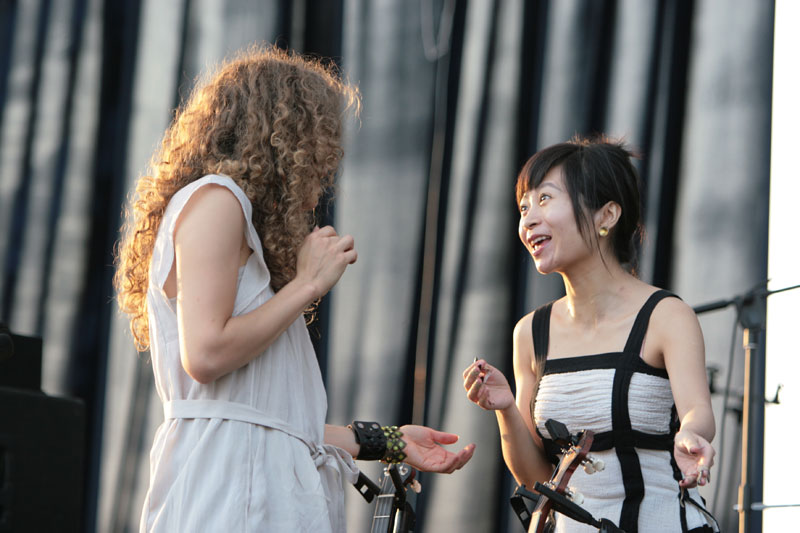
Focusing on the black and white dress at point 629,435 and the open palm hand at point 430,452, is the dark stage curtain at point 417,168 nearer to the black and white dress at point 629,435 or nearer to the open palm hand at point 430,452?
the black and white dress at point 629,435

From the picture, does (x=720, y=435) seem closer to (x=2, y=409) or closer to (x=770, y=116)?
(x=770, y=116)

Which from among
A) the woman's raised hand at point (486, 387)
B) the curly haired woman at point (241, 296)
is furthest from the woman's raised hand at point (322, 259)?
the woman's raised hand at point (486, 387)

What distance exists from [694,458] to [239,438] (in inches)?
23.7

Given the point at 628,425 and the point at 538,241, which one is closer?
the point at 628,425

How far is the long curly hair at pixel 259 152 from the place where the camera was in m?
1.34

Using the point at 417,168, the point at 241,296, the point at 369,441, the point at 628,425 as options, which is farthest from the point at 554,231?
the point at 417,168

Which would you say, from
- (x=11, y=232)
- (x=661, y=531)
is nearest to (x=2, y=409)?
(x=661, y=531)

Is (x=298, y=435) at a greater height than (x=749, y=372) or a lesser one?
lesser

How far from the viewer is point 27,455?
941 millimetres

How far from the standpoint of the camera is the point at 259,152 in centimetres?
134

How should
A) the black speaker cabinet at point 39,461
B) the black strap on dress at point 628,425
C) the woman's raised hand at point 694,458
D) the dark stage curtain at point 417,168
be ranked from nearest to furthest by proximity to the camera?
1. the black speaker cabinet at point 39,461
2. the woman's raised hand at point 694,458
3. the black strap on dress at point 628,425
4. the dark stage curtain at point 417,168

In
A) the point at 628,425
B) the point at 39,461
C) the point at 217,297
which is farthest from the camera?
the point at 628,425

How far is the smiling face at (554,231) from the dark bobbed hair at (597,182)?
0.5 inches

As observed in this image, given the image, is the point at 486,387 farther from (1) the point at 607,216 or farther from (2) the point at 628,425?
(1) the point at 607,216
